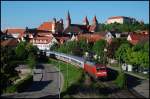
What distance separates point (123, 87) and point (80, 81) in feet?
18.4

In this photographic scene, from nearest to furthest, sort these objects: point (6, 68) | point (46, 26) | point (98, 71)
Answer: point (6, 68), point (98, 71), point (46, 26)

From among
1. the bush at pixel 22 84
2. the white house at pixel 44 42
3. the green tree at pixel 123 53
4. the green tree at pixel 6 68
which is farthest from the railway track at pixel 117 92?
the white house at pixel 44 42

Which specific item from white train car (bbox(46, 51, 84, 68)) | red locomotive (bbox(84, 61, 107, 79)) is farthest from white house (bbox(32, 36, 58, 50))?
red locomotive (bbox(84, 61, 107, 79))

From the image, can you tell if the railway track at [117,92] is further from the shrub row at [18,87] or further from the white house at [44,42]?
the white house at [44,42]

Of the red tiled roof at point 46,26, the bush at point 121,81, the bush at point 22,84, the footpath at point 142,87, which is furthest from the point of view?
the red tiled roof at point 46,26

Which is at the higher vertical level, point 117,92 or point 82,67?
point 82,67

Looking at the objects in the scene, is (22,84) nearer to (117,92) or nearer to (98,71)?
(117,92)

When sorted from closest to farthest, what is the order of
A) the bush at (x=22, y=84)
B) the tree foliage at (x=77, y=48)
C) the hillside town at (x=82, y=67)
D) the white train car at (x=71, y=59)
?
the hillside town at (x=82, y=67)
the bush at (x=22, y=84)
the white train car at (x=71, y=59)
the tree foliage at (x=77, y=48)

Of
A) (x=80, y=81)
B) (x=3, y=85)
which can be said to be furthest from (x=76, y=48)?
(x=3, y=85)

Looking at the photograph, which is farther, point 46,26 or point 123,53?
point 46,26

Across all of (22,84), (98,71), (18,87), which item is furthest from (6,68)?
(98,71)

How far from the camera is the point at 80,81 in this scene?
42875mm

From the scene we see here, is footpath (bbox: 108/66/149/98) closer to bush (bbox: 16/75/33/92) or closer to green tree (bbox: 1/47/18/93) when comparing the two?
bush (bbox: 16/75/33/92)

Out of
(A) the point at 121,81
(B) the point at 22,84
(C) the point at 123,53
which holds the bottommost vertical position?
(B) the point at 22,84
